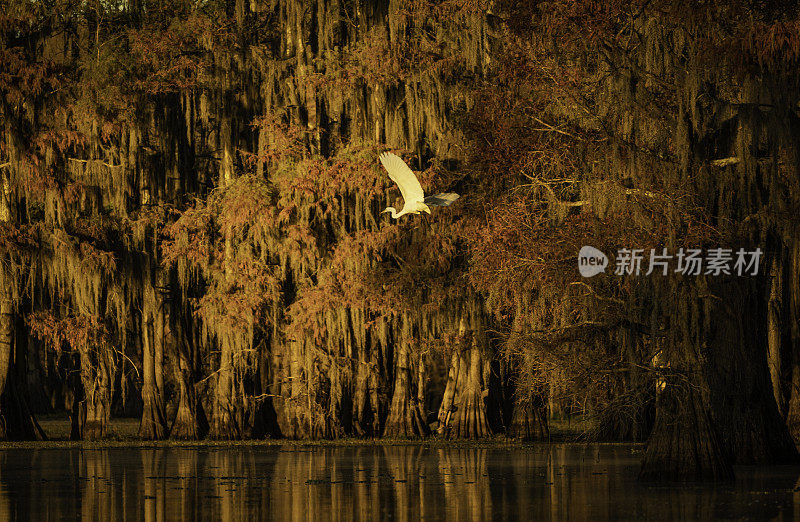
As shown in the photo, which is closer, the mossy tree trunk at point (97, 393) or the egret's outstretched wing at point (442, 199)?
the egret's outstretched wing at point (442, 199)

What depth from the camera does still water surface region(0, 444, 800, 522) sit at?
48.5ft

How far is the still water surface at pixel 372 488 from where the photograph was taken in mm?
14797

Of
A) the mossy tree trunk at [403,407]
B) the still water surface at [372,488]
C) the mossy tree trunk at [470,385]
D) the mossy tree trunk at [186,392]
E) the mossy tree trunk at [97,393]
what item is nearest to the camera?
the still water surface at [372,488]

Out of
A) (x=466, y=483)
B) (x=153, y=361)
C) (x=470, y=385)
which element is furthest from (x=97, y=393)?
(x=466, y=483)

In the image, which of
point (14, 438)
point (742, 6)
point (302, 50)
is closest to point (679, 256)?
point (742, 6)

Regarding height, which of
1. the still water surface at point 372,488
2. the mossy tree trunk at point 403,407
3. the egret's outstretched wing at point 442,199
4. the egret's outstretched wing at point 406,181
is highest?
the egret's outstretched wing at point 406,181

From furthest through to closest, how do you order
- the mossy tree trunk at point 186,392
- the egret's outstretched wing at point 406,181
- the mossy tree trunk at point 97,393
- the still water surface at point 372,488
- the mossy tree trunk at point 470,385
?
the mossy tree trunk at point 97,393, the mossy tree trunk at point 186,392, the mossy tree trunk at point 470,385, the egret's outstretched wing at point 406,181, the still water surface at point 372,488

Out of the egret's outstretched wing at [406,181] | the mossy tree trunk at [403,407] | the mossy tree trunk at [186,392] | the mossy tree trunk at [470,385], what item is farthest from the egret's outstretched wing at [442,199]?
the mossy tree trunk at [186,392]

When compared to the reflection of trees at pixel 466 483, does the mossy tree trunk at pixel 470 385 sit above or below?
above

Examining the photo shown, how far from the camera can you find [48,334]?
3138 cm

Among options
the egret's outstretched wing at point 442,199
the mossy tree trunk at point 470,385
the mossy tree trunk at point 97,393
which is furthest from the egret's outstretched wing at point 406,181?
the mossy tree trunk at point 97,393

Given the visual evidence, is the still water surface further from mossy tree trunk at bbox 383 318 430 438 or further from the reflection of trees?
mossy tree trunk at bbox 383 318 430 438

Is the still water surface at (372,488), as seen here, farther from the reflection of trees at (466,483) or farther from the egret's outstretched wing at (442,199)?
the egret's outstretched wing at (442,199)

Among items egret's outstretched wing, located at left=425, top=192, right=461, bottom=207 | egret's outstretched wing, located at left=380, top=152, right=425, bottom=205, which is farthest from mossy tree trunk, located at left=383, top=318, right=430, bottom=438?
egret's outstretched wing, located at left=380, top=152, right=425, bottom=205
